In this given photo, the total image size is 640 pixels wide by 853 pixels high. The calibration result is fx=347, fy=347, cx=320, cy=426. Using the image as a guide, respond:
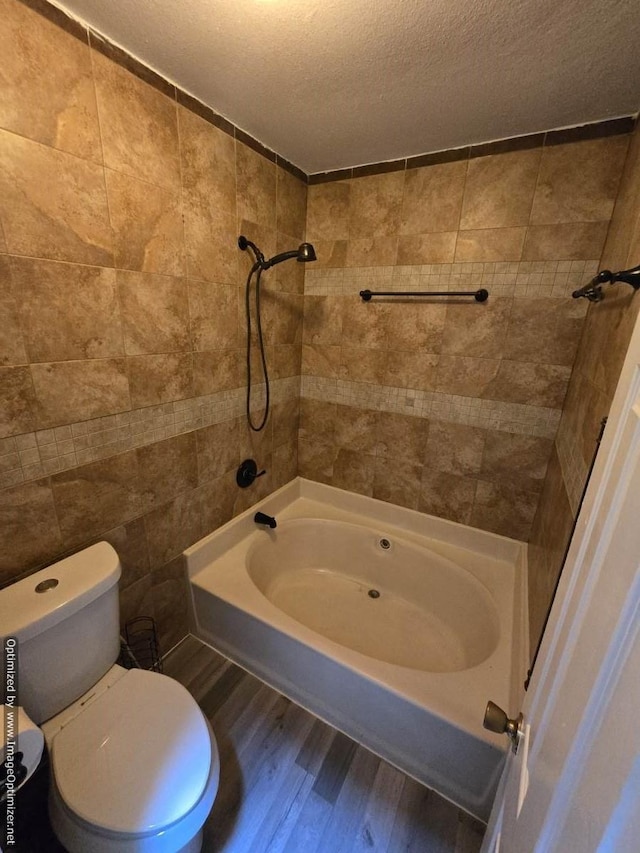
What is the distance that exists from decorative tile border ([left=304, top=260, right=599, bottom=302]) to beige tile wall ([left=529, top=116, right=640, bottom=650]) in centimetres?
14

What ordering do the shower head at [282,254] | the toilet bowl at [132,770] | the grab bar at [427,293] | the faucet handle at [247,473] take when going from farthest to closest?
the faucet handle at [247,473] < the grab bar at [427,293] < the shower head at [282,254] < the toilet bowl at [132,770]

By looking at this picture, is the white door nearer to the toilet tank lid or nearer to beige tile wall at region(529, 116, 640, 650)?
beige tile wall at region(529, 116, 640, 650)

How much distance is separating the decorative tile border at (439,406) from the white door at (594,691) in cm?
123

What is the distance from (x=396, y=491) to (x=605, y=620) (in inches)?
69.7

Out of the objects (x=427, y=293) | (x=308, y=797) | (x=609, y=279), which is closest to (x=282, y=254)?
(x=427, y=293)

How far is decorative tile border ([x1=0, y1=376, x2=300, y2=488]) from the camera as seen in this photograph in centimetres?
106

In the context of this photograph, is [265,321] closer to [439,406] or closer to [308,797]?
[439,406]

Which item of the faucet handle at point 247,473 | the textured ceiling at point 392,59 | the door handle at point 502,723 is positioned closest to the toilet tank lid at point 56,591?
the faucet handle at point 247,473

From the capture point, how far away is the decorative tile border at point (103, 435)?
106 cm

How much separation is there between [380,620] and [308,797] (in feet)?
2.81

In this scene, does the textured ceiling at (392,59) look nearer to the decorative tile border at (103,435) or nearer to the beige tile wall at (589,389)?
the beige tile wall at (589,389)

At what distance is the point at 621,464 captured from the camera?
493mm

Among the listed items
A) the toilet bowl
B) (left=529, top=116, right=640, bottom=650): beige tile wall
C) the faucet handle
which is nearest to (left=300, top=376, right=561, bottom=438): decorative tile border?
(left=529, top=116, right=640, bottom=650): beige tile wall

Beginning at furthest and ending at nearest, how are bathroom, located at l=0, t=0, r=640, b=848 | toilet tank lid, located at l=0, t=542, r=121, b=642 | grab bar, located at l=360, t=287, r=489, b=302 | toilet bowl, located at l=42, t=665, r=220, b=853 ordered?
1. grab bar, located at l=360, t=287, r=489, b=302
2. bathroom, located at l=0, t=0, r=640, b=848
3. toilet tank lid, located at l=0, t=542, r=121, b=642
4. toilet bowl, located at l=42, t=665, r=220, b=853
